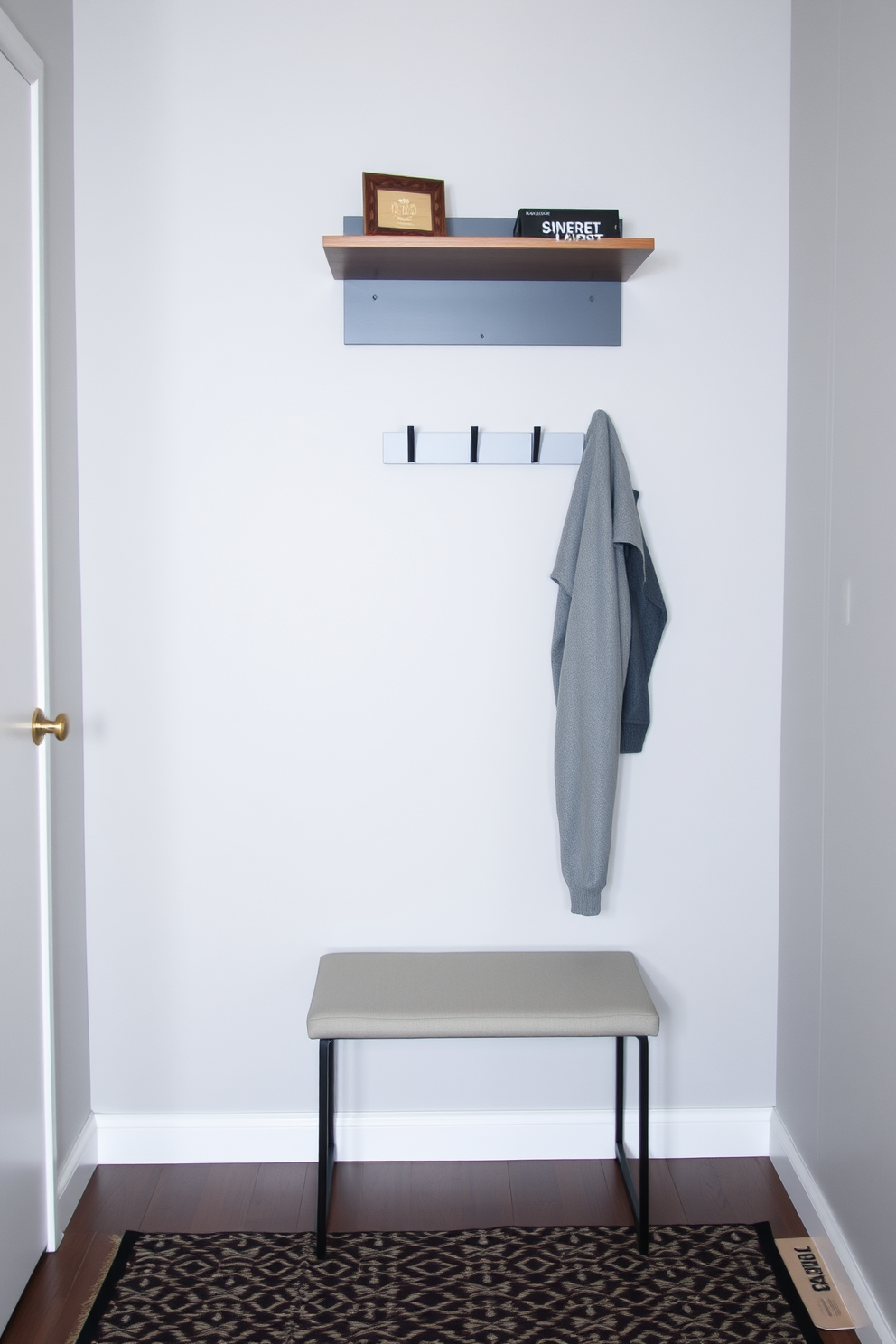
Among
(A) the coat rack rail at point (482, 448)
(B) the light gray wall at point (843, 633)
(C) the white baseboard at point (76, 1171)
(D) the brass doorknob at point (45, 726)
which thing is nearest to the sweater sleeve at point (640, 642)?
(A) the coat rack rail at point (482, 448)

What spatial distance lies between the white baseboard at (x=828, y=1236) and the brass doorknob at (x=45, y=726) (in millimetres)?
1751

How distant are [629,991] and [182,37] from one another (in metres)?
2.20

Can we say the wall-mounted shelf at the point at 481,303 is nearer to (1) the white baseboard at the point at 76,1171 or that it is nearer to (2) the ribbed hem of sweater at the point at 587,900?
(2) the ribbed hem of sweater at the point at 587,900

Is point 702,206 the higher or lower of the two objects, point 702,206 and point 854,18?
the lower

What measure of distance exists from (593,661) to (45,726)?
109cm

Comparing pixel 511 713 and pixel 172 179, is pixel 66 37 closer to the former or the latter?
pixel 172 179

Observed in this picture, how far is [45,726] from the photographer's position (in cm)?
194

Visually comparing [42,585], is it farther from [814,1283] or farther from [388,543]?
[814,1283]

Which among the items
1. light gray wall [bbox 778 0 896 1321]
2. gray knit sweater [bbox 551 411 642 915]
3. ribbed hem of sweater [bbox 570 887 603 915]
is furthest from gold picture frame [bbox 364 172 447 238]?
ribbed hem of sweater [bbox 570 887 603 915]

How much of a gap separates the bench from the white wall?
0.54 feet

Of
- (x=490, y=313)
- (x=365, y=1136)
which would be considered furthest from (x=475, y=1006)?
(x=490, y=313)

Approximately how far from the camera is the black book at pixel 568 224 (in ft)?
6.75

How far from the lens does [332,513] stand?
224cm

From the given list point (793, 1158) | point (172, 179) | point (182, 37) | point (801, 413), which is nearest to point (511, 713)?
point (801, 413)
